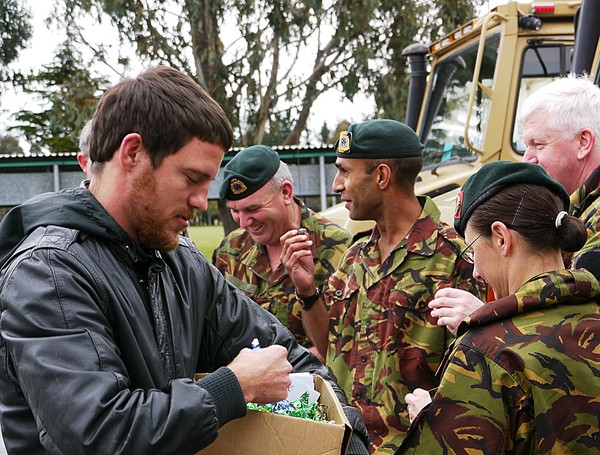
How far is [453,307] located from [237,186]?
1.84m

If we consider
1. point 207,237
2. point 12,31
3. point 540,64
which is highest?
point 12,31

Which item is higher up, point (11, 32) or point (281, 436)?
point (11, 32)

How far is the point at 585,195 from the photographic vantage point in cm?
298

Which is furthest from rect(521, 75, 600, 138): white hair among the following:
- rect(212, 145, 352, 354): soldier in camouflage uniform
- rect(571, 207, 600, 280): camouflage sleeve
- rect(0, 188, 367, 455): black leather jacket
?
rect(0, 188, 367, 455): black leather jacket

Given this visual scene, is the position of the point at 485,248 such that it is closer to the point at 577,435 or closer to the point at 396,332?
the point at 577,435

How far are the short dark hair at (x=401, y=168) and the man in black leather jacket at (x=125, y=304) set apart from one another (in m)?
1.38

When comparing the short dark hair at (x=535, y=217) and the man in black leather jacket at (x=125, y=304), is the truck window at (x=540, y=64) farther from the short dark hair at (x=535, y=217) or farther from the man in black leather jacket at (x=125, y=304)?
the man in black leather jacket at (x=125, y=304)

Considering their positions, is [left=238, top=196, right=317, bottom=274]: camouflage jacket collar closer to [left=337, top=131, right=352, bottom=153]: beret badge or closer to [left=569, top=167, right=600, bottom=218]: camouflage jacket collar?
[left=337, top=131, right=352, bottom=153]: beret badge

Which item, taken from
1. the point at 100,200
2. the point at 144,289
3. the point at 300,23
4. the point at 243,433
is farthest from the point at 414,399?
the point at 300,23

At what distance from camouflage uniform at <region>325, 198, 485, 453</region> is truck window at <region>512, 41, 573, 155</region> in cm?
325

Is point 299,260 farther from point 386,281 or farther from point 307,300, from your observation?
point 386,281

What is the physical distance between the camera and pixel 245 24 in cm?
1662

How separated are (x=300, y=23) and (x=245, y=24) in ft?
3.86

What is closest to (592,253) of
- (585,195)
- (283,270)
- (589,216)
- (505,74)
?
(589,216)
